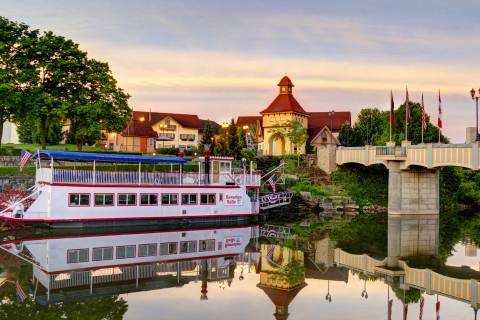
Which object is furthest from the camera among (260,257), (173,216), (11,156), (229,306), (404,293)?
(11,156)

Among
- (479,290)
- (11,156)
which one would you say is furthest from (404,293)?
(11,156)

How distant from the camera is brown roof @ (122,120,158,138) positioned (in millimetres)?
→ 74938

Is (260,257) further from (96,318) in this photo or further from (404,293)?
(96,318)

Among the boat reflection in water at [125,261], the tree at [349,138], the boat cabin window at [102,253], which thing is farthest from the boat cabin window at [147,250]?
Answer: the tree at [349,138]

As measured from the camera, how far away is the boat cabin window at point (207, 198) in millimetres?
38156

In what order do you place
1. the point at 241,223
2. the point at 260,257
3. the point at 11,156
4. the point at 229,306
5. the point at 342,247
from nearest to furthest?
1. the point at 229,306
2. the point at 260,257
3. the point at 342,247
4. the point at 241,223
5. the point at 11,156

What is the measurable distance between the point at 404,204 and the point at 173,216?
21.9 m

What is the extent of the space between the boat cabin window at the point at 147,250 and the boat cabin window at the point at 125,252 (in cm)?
37

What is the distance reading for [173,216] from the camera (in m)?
36.7

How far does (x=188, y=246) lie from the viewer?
28.4 meters

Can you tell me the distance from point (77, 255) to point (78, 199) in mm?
9229

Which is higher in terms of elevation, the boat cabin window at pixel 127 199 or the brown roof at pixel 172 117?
the brown roof at pixel 172 117

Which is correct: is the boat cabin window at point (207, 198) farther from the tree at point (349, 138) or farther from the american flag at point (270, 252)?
the tree at point (349, 138)

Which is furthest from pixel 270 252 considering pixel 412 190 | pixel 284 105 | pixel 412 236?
pixel 284 105
